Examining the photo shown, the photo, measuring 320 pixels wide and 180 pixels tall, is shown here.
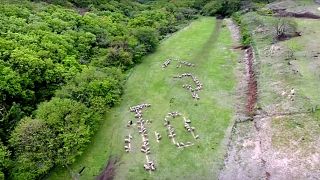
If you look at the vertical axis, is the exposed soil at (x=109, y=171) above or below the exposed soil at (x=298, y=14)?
below

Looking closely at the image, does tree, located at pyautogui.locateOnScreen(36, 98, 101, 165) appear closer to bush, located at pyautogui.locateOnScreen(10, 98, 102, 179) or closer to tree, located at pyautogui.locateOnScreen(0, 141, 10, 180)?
bush, located at pyautogui.locateOnScreen(10, 98, 102, 179)

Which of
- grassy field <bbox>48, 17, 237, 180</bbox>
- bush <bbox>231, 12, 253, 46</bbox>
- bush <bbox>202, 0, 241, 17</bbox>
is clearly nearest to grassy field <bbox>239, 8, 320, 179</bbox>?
bush <bbox>231, 12, 253, 46</bbox>

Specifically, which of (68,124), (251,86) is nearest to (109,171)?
(68,124)

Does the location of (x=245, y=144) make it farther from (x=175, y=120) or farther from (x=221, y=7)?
(x=221, y=7)

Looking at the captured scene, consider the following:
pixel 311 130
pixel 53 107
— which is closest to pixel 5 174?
pixel 53 107

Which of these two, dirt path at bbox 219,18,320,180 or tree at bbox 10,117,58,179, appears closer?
dirt path at bbox 219,18,320,180

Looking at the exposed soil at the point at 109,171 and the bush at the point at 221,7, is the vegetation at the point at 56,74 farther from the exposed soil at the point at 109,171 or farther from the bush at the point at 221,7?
the bush at the point at 221,7

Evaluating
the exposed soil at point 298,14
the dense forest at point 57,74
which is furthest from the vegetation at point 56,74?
the exposed soil at point 298,14
